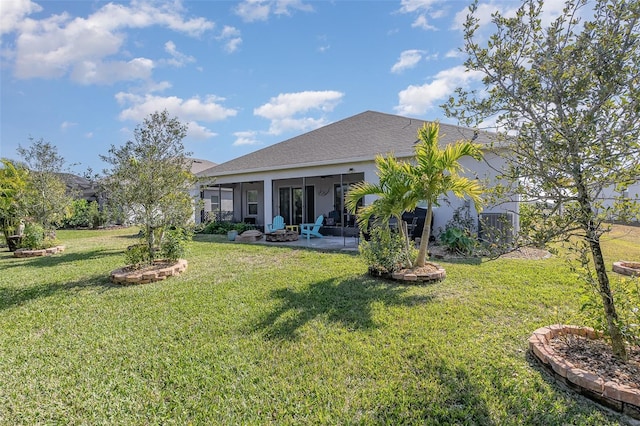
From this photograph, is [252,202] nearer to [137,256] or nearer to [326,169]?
[326,169]

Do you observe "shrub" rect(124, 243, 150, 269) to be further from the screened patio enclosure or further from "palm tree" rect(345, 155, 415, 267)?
the screened patio enclosure

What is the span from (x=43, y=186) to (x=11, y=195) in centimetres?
97

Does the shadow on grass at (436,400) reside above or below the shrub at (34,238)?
below

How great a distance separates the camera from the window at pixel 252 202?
19344 mm

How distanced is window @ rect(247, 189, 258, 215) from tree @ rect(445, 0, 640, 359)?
17.0m

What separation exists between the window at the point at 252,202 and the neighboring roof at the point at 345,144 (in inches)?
94.8

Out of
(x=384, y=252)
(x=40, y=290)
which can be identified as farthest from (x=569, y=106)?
(x=40, y=290)

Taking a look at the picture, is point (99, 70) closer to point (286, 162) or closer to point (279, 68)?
point (279, 68)

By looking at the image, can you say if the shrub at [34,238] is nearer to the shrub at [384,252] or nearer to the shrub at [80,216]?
the shrub at [80,216]

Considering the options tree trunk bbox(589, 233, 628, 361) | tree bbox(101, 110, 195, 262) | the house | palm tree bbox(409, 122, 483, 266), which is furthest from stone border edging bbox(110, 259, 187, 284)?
tree trunk bbox(589, 233, 628, 361)

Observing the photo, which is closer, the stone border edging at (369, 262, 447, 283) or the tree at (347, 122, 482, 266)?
the stone border edging at (369, 262, 447, 283)

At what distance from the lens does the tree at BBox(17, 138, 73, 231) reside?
11359 millimetres

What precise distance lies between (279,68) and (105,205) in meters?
8.32

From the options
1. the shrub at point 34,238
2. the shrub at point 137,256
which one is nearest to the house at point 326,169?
the shrub at point 34,238
